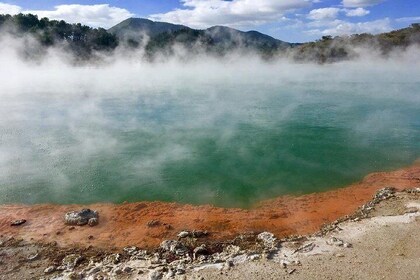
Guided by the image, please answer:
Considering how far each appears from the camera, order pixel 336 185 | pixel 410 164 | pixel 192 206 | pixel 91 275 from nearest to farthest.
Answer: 1. pixel 91 275
2. pixel 192 206
3. pixel 336 185
4. pixel 410 164

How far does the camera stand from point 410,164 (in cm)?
1300

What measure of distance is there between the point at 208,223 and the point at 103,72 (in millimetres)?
38102

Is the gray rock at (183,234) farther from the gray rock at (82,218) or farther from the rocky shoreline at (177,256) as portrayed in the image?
the gray rock at (82,218)

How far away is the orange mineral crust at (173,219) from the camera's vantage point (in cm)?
862

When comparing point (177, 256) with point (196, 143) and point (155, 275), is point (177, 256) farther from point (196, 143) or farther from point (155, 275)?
point (196, 143)

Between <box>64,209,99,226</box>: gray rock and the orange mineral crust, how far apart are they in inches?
5.9

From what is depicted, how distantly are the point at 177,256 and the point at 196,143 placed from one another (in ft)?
25.5

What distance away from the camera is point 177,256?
7.48m

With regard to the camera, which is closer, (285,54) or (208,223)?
(208,223)

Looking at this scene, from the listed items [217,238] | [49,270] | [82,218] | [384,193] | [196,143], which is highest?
[196,143]

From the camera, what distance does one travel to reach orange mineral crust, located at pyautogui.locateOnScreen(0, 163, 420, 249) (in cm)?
862

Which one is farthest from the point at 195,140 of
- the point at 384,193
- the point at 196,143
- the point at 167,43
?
the point at 167,43

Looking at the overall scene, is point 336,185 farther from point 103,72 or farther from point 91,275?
point 103,72

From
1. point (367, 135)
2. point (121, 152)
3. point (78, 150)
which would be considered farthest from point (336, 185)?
point (78, 150)
